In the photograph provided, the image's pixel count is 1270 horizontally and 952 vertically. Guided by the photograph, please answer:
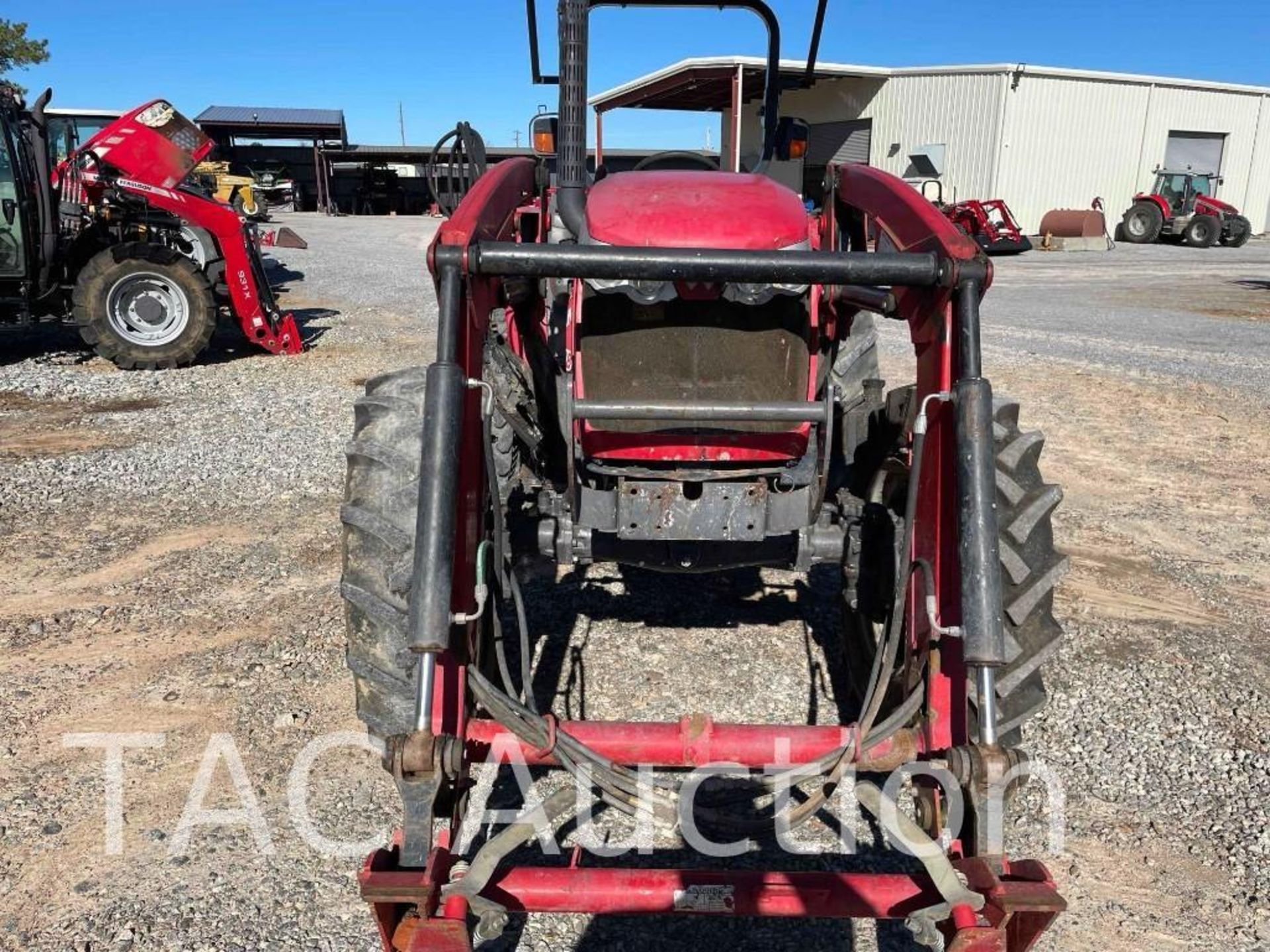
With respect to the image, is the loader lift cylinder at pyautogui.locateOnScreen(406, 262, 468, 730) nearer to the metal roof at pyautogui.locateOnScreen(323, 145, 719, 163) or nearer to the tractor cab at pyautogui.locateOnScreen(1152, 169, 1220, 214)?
the tractor cab at pyautogui.locateOnScreen(1152, 169, 1220, 214)

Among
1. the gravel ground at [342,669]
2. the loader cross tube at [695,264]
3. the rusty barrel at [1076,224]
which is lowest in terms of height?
the gravel ground at [342,669]

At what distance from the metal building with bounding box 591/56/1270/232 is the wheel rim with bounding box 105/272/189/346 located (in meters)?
16.6

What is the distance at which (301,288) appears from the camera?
48.4 ft

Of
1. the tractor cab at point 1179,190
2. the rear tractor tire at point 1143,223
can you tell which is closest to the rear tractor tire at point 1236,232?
the tractor cab at point 1179,190

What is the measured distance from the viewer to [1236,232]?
2483 centimetres

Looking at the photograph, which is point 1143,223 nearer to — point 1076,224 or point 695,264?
point 1076,224

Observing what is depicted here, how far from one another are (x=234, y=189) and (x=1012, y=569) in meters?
29.2

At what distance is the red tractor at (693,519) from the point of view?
1.94m

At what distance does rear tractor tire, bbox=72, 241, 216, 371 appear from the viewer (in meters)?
8.39

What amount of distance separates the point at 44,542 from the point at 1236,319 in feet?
44.4

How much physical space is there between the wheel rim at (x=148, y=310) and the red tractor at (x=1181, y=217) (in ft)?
80.2

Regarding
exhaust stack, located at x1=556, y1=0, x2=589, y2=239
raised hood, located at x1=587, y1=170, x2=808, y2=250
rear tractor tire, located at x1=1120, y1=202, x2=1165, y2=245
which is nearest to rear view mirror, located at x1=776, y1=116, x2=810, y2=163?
raised hood, located at x1=587, y1=170, x2=808, y2=250

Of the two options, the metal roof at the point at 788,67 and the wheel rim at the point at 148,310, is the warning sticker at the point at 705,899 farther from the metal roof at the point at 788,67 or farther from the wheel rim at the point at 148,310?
the metal roof at the point at 788,67

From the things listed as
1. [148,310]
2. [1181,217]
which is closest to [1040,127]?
[1181,217]
